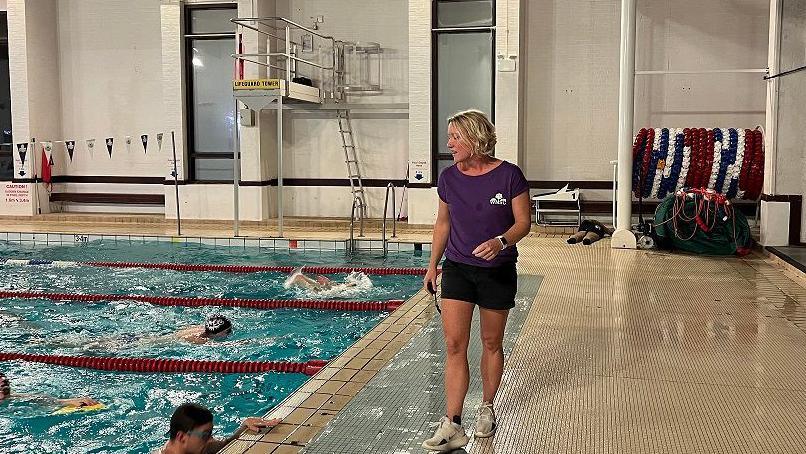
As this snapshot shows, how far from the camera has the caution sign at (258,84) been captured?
10992mm

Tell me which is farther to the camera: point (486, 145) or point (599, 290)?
point (599, 290)

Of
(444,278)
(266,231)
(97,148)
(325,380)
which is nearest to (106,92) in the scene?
(97,148)

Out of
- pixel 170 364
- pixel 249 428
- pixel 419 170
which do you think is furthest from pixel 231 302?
pixel 419 170

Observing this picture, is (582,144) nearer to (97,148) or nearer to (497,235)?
(97,148)

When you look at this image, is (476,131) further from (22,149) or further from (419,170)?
(22,149)

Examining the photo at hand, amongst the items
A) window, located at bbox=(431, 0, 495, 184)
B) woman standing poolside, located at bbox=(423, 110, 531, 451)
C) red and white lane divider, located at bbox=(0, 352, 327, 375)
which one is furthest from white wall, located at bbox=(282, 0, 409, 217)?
woman standing poolside, located at bbox=(423, 110, 531, 451)

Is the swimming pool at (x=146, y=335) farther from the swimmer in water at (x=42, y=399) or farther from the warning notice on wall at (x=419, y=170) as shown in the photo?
the warning notice on wall at (x=419, y=170)

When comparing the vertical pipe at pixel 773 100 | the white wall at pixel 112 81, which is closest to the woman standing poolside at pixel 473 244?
the vertical pipe at pixel 773 100

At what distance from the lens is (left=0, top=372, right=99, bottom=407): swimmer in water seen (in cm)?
486

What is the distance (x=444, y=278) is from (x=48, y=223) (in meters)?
11.1

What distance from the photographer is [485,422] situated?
11.3ft

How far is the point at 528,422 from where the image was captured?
3.60 metres

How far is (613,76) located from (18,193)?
9730 millimetres

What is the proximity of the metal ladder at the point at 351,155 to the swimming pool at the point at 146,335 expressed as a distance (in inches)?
109
